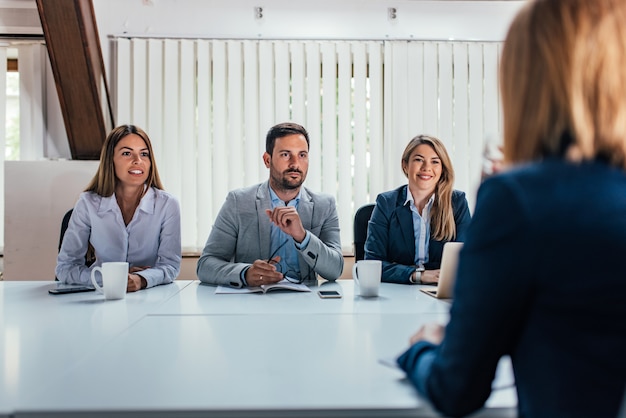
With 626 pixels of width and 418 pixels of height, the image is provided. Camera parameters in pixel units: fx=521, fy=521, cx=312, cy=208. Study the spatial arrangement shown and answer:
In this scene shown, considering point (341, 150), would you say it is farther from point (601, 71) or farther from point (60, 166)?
point (601, 71)

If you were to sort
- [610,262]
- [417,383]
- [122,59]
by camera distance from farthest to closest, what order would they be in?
A: [122,59] < [417,383] < [610,262]

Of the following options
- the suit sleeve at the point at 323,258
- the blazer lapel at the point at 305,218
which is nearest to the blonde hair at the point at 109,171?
the blazer lapel at the point at 305,218

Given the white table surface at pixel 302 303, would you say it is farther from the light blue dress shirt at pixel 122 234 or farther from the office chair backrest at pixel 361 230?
the office chair backrest at pixel 361 230

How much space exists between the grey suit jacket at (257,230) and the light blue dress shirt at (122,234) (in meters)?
0.19

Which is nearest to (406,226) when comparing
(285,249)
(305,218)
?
(305,218)

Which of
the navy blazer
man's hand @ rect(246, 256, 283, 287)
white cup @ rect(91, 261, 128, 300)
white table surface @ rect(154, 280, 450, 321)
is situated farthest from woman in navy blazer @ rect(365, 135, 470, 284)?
white cup @ rect(91, 261, 128, 300)

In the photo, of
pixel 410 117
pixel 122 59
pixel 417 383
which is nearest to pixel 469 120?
pixel 410 117

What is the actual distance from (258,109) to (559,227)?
11.5ft

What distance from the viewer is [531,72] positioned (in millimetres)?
664

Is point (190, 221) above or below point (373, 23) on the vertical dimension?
below

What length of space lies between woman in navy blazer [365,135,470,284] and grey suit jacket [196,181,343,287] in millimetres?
242

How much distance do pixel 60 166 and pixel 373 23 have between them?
2481 mm

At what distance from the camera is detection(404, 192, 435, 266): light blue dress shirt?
2.55 meters

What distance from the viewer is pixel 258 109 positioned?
3.96 metres
